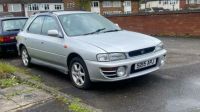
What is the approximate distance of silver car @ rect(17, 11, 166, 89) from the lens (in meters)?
5.82

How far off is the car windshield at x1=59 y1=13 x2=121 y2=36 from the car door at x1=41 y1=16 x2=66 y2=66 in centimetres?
20

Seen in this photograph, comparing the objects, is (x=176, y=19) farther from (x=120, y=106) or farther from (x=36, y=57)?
(x=120, y=106)

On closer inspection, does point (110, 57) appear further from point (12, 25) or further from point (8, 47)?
point (12, 25)

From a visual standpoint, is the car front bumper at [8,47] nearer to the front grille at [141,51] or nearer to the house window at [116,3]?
the front grille at [141,51]

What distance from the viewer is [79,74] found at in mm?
6422

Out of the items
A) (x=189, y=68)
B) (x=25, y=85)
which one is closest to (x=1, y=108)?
(x=25, y=85)

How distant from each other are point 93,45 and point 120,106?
4.48 feet

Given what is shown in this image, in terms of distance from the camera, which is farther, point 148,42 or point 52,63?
point 52,63

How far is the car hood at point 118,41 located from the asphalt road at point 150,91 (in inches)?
32.7

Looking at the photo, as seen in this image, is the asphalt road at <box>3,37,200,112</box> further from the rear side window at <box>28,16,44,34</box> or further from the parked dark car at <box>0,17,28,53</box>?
the parked dark car at <box>0,17,28,53</box>

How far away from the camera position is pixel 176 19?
15.3 m

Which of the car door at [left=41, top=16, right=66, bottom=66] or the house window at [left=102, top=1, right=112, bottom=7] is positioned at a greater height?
the house window at [left=102, top=1, right=112, bottom=7]

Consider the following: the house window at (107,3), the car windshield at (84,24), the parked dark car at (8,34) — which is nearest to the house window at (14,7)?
the house window at (107,3)

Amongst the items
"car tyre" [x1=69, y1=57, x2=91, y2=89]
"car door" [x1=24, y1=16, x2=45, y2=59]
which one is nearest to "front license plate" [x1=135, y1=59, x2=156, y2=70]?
"car tyre" [x1=69, y1=57, x2=91, y2=89]
